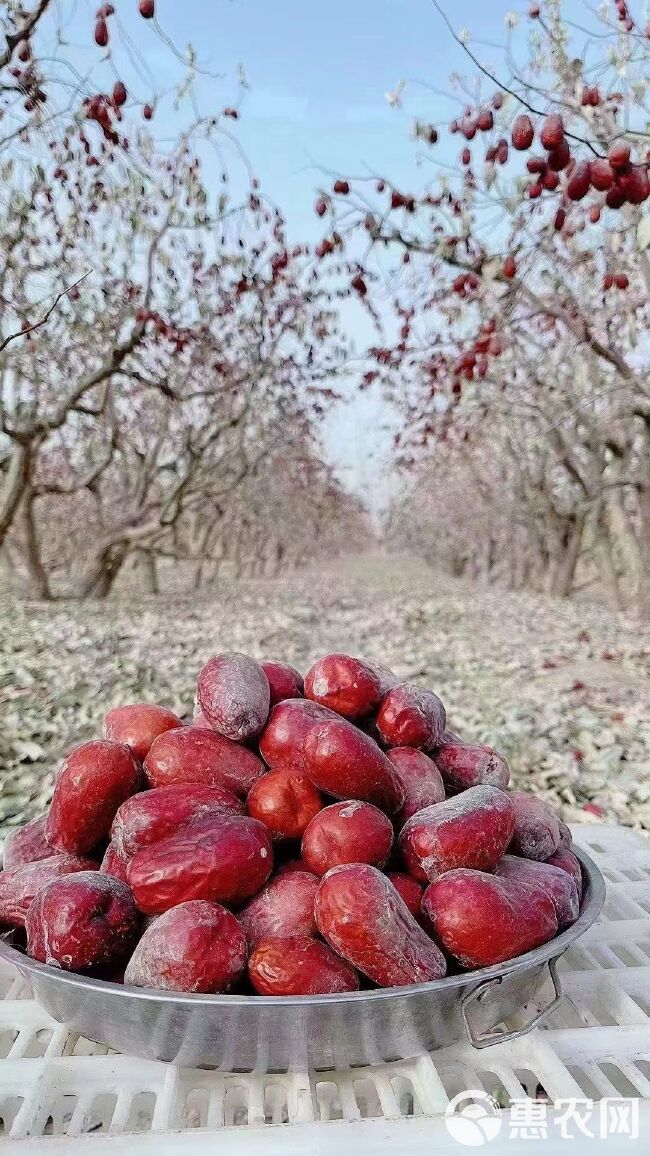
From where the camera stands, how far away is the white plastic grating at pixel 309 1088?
1.05 meters

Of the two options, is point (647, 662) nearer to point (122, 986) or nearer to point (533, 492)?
point (122, 986)

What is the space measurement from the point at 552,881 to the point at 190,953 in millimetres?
699

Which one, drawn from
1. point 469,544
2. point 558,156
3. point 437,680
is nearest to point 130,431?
point 437,680

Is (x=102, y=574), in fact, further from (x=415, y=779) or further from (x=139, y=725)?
(x=415, y=779)

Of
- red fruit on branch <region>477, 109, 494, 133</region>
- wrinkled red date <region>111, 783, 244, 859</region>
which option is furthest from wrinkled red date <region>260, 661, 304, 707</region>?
red fruit on branch <region>477, 109, 494, 133</region>

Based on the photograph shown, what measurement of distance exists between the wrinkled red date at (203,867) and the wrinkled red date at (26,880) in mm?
167

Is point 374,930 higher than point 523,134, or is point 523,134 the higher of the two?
point 523,134

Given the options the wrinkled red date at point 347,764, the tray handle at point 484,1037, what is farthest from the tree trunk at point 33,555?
the tray handle at point 484,1037

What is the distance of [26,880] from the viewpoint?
1468 millimetres

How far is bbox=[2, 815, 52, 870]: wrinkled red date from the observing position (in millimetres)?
1600

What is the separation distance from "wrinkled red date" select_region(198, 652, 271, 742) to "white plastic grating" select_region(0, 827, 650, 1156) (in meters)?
0.62

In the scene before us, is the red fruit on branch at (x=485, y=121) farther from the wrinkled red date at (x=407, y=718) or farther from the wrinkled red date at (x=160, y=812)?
the wrinkled red date at (x=160, y=812)

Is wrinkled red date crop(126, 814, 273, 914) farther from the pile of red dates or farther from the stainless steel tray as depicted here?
the stainless steel tray

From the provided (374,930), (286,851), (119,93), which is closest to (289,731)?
(286,851)
